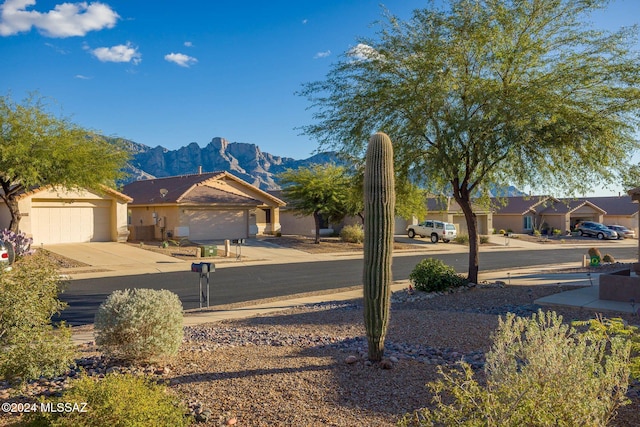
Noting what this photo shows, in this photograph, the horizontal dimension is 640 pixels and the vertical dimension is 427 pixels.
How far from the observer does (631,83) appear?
1303cm

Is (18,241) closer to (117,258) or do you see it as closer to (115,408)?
(117,258)

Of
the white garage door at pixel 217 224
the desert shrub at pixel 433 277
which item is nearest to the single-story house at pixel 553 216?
the white garage door at pixel 217 224

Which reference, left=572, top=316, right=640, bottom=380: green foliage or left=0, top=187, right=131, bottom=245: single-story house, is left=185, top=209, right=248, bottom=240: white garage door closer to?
left=0, top=187, right=131, bottom=245: single-story house

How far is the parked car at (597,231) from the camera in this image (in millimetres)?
52000

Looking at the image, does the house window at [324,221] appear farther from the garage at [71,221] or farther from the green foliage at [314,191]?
the garage at [71,221]

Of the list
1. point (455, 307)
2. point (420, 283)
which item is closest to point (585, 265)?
point (420, 283)

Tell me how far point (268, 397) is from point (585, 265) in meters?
21.5

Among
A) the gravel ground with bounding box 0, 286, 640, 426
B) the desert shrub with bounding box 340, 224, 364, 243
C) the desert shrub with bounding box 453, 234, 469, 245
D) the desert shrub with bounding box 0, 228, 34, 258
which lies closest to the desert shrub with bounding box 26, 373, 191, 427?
the gravel ground with bounding box 0, 286, 640, 426

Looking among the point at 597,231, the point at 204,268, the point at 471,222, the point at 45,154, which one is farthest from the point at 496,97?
the point at 597,231

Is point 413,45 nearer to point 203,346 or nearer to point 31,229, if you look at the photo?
point 203,346

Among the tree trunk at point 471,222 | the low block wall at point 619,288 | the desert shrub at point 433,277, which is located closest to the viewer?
the low block wall at point 619,288

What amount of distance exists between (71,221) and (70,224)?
0.64 ft

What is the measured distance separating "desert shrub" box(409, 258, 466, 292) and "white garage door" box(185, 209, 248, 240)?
2327 centimetres

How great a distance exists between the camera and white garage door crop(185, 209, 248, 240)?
35.4m
